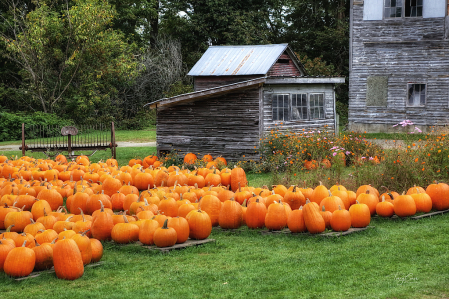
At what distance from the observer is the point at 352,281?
5.48m

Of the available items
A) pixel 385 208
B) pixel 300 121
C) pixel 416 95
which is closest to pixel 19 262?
pixel 385 208

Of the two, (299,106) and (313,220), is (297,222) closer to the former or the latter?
(313,220)

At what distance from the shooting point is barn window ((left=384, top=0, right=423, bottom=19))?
2381 centimetres

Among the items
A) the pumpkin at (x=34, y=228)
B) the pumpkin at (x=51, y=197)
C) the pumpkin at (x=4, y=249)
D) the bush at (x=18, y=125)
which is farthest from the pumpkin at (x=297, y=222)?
the bush at (x=18, y=125)

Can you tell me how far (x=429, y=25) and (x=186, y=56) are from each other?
19.9m

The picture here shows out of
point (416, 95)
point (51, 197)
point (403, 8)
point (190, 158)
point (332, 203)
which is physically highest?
point (403, 8)

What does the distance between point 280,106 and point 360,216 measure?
9.50m

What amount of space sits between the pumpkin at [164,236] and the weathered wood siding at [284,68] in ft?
52.1

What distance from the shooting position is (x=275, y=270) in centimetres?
599

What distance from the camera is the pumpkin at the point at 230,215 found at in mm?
8188

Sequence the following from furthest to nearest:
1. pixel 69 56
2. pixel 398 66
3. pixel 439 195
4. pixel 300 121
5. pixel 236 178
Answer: pixel 69 56 → pixel 398 66 → pixel 300 121 → pixel 236 178 → pixel 439 195

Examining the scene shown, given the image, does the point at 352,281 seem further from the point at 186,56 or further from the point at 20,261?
the point at 186,56

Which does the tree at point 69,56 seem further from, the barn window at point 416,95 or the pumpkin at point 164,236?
the pumpkin at point 164,236

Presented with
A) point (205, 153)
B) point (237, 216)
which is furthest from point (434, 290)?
point (205, 153)
